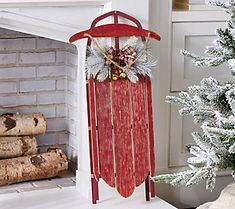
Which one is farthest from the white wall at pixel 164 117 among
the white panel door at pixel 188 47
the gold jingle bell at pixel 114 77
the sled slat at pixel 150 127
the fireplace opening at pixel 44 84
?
the fireplace opening at pixel 44 84

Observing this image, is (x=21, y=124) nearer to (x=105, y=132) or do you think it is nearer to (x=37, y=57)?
(x=37, y=57)

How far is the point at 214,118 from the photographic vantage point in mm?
2672

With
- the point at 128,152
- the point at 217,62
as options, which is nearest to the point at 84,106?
the point at 128,152

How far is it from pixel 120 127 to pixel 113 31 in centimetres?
42

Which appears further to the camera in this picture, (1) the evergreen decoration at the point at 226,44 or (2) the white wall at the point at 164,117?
(2) the white wall at the point at 164,117

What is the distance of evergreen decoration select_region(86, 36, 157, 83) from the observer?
2.97m

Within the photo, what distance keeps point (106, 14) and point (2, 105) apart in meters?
0.86

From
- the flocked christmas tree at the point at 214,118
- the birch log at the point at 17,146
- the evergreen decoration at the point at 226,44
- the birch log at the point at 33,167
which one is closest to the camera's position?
the flocked christmas tree at the point at 214,118

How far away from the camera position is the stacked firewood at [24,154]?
11.0ft

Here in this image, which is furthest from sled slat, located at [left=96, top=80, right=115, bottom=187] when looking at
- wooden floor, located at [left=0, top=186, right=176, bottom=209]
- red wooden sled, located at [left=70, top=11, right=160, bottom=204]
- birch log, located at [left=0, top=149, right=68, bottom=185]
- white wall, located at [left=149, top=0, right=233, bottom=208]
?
birch log, located at [left=0, top=149, right=68, bottom=185]

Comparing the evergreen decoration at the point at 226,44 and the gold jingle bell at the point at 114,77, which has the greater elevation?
the evergreen decoration at the point at 226,44

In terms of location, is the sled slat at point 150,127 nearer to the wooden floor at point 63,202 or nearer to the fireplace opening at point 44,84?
the wooden floor at point 63,202

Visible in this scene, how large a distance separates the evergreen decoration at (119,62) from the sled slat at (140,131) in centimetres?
7

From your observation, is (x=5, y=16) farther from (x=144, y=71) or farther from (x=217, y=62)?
(x=217, y=62)
